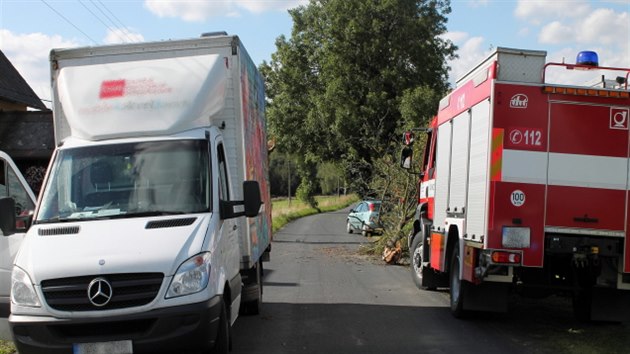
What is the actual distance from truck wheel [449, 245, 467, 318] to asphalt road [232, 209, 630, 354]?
0.15 meters

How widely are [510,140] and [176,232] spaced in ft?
13.7

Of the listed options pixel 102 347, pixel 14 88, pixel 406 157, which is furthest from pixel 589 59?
pixel 14 88

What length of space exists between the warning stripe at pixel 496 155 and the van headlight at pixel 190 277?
3.82 m

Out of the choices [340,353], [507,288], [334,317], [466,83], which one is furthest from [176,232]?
[466,83]

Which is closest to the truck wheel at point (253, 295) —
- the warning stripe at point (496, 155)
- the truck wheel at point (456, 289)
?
the truck wheel at point (456, 289)

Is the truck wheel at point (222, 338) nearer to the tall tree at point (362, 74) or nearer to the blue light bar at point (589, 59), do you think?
the blue light bar at point (589, 59)

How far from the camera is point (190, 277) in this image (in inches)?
205

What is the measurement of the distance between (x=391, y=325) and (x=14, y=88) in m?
20.5

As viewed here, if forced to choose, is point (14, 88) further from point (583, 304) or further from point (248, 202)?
point (583, 304)

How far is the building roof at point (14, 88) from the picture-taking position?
22.1 metres

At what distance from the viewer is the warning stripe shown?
24.4 feet

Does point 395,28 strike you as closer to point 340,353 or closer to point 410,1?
point 410,1

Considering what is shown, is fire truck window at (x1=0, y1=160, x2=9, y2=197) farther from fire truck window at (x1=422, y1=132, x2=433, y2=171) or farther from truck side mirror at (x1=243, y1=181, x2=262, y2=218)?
fire truck window at (x1=422, y1=132, x2=433, y2=171)

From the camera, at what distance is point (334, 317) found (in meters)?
8.88
